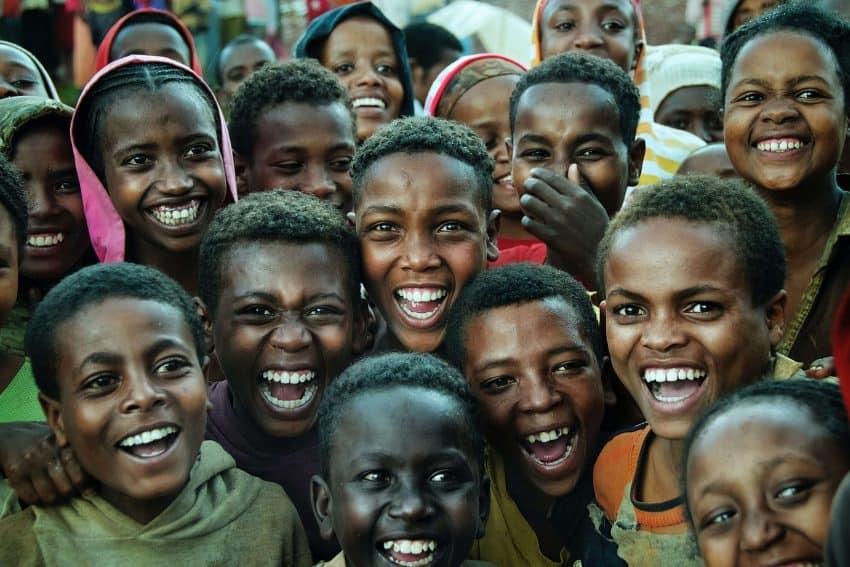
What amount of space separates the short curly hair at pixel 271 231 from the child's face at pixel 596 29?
2134 mm

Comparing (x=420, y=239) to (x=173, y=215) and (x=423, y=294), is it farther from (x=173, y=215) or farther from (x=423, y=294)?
(x=173, y=215)

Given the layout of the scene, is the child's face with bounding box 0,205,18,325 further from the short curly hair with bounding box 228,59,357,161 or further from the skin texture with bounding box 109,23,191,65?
the skin texture with bounding box 109,23,191,65

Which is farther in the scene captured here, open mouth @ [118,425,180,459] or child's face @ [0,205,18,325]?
child's face @ [0,205,18,325]

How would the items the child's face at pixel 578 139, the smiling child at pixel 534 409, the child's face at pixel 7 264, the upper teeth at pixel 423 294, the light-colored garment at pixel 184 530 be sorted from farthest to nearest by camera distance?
the child's face at pixel 578 139 → the upper teeth at pixel 423 294 → the child's face at pixel 7 264 → the smiling child at pixel 534 409 → the light-colored garment at pixel 184 530

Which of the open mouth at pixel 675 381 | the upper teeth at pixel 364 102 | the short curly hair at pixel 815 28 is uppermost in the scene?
the short curly hair at pixel 815 28

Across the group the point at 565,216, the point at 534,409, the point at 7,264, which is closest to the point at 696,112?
the point at 565,216

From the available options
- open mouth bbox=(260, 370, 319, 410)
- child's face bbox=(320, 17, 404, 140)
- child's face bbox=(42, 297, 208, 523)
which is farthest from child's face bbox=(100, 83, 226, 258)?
child's face bbox=(320, 17, 404, 140)

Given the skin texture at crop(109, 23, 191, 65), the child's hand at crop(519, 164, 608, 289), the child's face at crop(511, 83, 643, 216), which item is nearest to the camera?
the child's hand at crop(519, 164, 608, 289)

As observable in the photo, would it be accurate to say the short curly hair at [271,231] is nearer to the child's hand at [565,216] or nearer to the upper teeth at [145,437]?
the child's hand at [565,216]

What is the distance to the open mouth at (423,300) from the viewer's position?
3994 mm

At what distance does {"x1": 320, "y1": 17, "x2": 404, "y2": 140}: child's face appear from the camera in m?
5.67

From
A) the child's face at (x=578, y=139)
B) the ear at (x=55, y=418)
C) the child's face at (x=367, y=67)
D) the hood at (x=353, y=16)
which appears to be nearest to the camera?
the ear at (x=55, y=418)

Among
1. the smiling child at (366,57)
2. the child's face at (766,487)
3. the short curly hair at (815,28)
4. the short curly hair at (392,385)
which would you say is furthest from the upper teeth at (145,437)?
the smiling child at (366,57)

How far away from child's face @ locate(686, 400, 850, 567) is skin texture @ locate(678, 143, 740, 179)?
2.64m
